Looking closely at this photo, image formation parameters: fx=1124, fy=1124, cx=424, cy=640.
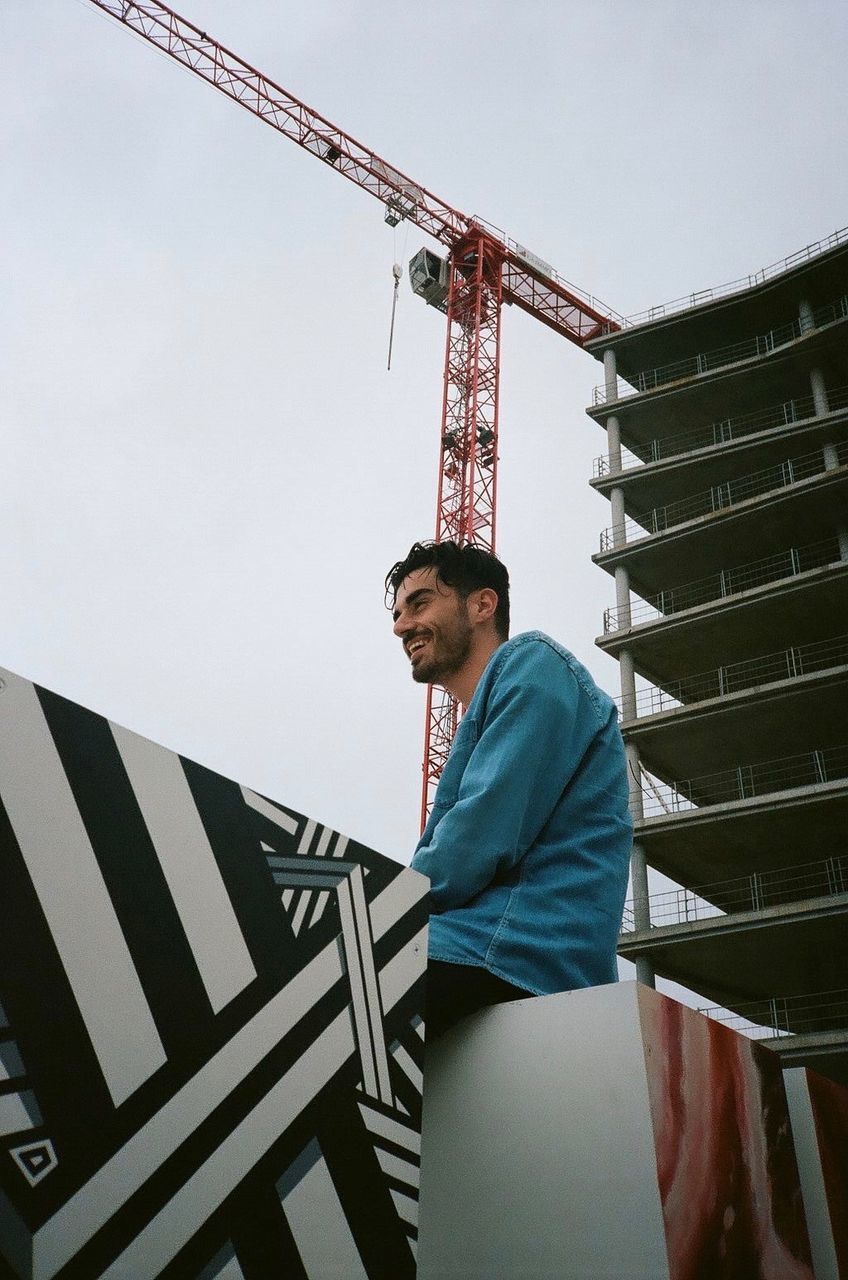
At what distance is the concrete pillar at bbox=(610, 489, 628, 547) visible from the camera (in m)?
26.1

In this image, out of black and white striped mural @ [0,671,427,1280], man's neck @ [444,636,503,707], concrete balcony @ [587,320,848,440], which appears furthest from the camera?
concrete balcony @ [587,320,848,440]

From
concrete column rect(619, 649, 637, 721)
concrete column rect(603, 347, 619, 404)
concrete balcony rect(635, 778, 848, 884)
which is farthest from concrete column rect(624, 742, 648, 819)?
concrete column rect(603, 347, 619, 404)

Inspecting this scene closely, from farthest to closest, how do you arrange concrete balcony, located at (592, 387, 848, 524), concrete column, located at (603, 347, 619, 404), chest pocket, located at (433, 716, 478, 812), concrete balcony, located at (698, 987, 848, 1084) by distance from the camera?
1. concrete column, located at (603, 347, 619, 404)
2. concrete balcony, located at (592, 387, 848, 524)
3. concrete balcony, located at (698, 987, 848, 1084)
4. chest pocket, located at (433, 716, 478, 812)

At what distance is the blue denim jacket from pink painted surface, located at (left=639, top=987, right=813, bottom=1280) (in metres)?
0.23

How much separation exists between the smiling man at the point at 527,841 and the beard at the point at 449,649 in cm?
34

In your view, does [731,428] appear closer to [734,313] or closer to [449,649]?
[734,313]

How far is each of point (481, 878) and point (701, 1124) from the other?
1.45ft

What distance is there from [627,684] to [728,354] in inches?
385

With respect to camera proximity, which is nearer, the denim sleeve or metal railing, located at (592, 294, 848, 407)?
the denim sleeve

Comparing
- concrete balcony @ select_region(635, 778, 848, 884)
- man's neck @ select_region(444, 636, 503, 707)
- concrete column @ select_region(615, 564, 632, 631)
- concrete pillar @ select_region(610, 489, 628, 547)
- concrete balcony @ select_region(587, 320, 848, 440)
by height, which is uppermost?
concrete balcony @ select_region(587, 320, 848, 440)

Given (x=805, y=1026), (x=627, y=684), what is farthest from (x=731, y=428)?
(x=805, y=1026)

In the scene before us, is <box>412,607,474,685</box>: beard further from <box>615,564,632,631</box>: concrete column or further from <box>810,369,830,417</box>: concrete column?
<box>810,369,830,417</box>: concrete column

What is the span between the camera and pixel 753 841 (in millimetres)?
21484

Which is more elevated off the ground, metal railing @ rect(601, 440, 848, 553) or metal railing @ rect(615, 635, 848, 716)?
metal railing @ rect(601, 440, 848, 553)
